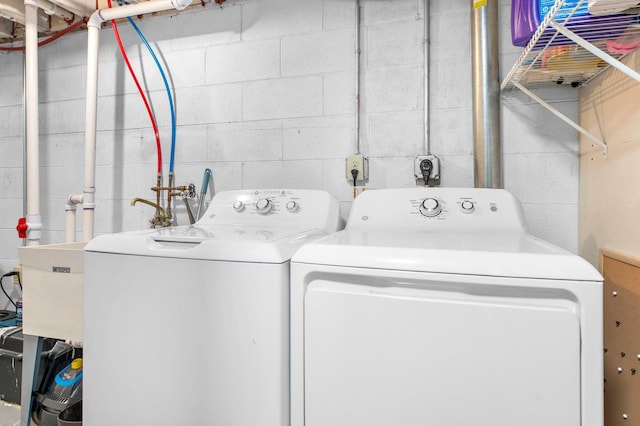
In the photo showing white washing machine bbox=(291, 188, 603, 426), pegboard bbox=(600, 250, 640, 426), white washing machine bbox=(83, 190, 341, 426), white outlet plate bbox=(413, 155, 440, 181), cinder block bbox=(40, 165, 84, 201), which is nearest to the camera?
white washing machine bbox=(291, 188, 603, 426)

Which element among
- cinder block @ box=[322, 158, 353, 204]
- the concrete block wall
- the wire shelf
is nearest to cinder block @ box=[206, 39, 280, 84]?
the concrete block wall

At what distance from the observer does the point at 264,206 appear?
1.53 metres

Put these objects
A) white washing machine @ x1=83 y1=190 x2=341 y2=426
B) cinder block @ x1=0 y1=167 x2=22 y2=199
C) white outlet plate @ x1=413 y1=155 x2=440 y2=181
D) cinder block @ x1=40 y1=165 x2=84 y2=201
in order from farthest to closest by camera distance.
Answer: cinder block @ x1=0 y1=167 x2=22 y2=199, cinder block @ x1=40 y1=165 x2=84 y2=201, white outlet plate @ x1=413 y1=155 x2=440 y2=181, white washing machine @ x1=83 y1=190 x2=341 y2=426

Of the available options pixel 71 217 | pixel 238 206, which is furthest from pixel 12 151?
pixel 238 206

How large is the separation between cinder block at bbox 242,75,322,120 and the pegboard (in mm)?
1293

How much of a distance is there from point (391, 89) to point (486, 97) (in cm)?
40

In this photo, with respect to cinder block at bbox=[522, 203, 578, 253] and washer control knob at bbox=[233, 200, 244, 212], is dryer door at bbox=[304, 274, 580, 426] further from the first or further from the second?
cinder block at bbox=[522, 203, 578, 253]

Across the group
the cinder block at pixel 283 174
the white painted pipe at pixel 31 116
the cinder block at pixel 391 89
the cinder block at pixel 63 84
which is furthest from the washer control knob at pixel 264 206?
the cinder block at pixel 63 84

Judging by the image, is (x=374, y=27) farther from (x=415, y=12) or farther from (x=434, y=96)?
(x=434, y=96)

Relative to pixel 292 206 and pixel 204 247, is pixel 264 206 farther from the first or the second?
pixel 204 247

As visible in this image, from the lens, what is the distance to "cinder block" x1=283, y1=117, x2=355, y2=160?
1.75 metres

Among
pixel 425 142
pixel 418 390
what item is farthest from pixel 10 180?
pixel 418 390

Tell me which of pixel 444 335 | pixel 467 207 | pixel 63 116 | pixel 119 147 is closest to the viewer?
pixel 444 335

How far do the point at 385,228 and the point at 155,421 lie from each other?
3.10 ft
